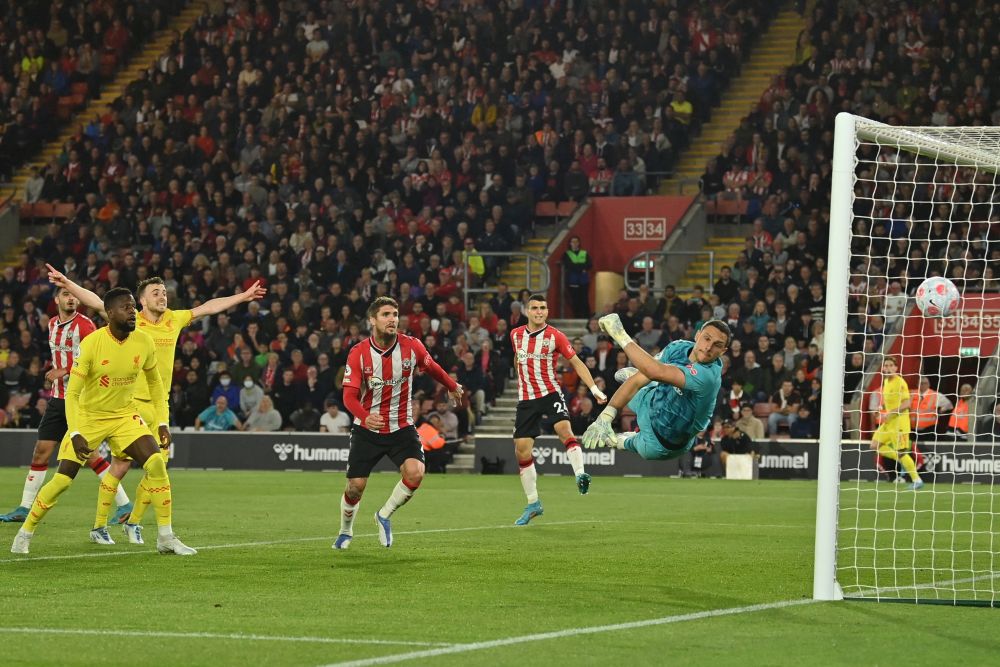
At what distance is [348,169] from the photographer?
32.5 m

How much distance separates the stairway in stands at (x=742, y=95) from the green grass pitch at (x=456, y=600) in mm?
16769

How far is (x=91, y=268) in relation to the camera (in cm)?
3150

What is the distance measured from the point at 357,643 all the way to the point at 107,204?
90.3 feet

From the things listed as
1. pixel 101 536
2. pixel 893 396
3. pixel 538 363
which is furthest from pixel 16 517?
pixel 893 396

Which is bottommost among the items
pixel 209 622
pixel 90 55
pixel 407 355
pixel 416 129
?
pixel 209 622

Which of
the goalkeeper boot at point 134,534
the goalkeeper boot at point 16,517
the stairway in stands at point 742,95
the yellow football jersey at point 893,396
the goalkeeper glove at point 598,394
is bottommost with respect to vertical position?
the goalkeeper boot at point 16,517

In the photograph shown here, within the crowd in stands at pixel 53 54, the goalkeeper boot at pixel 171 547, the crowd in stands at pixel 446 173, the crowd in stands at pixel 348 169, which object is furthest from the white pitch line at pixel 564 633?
the crowd in stands at pixel 53 54

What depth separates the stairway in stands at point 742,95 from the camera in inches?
1271

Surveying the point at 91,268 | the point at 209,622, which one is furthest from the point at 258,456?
the point at 209,622

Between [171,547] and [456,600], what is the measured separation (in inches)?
136

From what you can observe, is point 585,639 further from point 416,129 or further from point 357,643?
point 416,129

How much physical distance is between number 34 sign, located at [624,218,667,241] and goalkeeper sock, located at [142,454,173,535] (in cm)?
1955

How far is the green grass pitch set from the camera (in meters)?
7.33

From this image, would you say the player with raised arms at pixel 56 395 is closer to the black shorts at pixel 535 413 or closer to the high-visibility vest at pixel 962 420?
the black shorts at pixel 535 413
